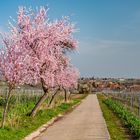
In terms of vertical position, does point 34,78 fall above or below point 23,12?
below

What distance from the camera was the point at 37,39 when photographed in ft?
88.3

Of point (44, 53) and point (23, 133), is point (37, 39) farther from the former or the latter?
point (23, 133)

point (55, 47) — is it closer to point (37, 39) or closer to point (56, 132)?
point (37, 39)

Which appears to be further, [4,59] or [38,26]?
[38,26]

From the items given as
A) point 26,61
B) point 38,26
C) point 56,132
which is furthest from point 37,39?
point 56,132

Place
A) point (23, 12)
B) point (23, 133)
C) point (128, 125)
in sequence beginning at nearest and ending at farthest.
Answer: point (23, 133) → point (128, 125) → point (23, 12)

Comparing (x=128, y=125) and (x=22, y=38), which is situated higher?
(x=22, y=38)

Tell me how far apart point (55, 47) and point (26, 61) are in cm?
814

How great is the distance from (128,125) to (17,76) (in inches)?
307

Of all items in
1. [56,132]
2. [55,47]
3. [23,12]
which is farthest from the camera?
[55,47]

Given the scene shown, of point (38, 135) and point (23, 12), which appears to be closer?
point (38, 135)

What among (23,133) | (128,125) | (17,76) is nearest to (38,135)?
(23,133)

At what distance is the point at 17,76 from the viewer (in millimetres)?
20281

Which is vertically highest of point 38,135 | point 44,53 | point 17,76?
point 44,53
